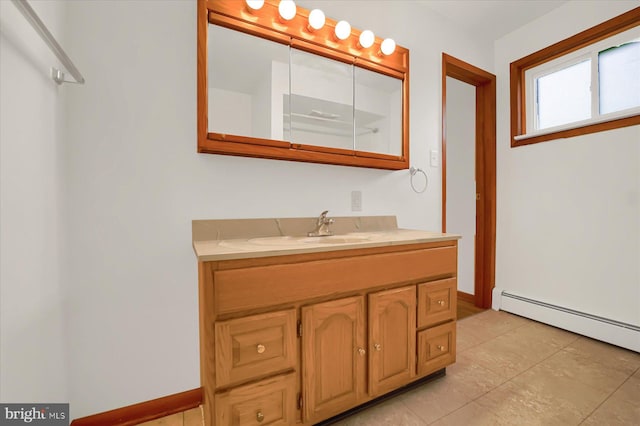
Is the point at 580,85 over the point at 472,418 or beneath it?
over

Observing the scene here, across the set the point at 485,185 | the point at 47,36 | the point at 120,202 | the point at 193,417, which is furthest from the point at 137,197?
the point at 485,185

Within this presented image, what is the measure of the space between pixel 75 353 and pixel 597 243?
3164 mm

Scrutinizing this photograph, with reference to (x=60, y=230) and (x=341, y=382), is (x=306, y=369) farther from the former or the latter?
(x=60, y=230)

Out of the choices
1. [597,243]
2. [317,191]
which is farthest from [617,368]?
[317,191]

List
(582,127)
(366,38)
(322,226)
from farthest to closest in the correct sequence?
(582,127)
(366,38)
(322,226)

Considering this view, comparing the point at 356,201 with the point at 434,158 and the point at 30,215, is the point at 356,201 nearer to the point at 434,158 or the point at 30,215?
the point at 434,158

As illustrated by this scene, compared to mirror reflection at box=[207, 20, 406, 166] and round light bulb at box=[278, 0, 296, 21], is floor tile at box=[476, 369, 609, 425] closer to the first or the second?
mirror reflection at box=[207, 20, 406, 166]

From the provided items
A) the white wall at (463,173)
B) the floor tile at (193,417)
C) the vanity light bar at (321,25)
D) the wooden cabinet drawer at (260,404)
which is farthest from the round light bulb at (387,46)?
the floor tile at (193,417)

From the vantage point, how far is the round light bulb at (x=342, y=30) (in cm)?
157

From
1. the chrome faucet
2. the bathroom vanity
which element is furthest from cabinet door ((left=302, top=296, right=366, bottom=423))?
the chrome faucet

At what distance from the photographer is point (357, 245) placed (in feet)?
3.78

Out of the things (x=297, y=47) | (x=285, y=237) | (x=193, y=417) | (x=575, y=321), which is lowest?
(x=193, y=417)

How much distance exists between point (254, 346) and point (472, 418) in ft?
3.46

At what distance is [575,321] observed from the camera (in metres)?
2.05
